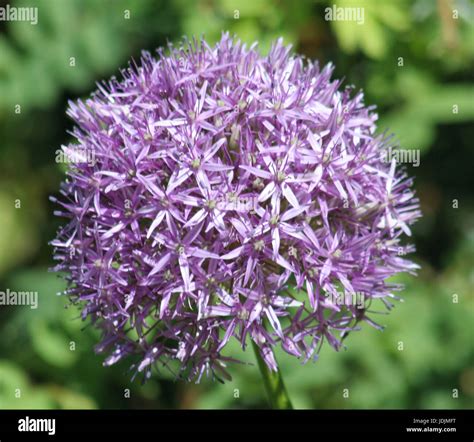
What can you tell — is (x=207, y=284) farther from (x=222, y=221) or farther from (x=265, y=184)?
(x=265, y=184)

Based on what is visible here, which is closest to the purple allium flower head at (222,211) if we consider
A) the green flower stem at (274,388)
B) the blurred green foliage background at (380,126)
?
the green flower stem at (274,388)

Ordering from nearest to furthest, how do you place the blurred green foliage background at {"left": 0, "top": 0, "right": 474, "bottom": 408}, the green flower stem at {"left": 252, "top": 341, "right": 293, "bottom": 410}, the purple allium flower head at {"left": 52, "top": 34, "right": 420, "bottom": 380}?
the purple allium flower head at {"left": 52, "top": 34, "right": 420, "bottom": 380}, the green flower stem at {"left": 252, "top": 341, "right": 293, "bottom": 410}, the blurred green foliage background at {"left": 0, "top": 0, "right": 474, "bottom": 408}

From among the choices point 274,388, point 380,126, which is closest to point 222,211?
point 274,388

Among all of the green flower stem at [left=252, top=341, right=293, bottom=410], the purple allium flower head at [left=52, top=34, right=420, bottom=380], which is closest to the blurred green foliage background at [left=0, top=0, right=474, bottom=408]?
the green flower stem at [left=252, top=341, right=293, bottom=410]

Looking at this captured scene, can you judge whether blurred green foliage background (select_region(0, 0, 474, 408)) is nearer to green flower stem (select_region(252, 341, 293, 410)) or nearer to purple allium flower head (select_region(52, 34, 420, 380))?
green flower stem (select_region(252, 341, 293, 410))

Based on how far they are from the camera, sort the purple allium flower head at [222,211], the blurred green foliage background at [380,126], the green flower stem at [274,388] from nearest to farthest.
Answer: the purple allium flower head at [222,211] → the green flower stem at [274,388] → the blurred green foliage background at [380,126]

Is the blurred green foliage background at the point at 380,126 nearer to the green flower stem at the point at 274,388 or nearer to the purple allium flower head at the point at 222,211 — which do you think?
the green flower stem at the point at 274,388
